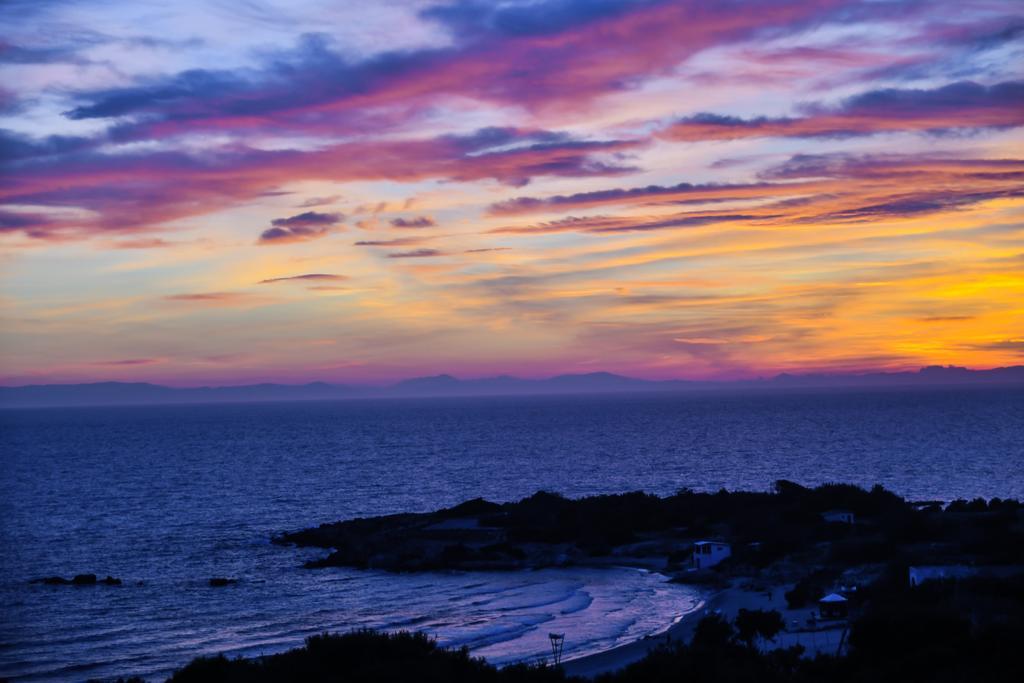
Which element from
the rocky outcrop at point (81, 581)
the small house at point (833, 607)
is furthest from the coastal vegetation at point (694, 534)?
the rocky outcrop at point (81, 581)

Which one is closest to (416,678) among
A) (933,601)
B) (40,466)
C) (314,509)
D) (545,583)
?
(933,601)

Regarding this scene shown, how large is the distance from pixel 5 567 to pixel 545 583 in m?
28.5

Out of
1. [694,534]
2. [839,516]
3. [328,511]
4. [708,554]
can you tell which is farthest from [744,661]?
[328,511]

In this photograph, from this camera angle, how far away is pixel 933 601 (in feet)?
98.8

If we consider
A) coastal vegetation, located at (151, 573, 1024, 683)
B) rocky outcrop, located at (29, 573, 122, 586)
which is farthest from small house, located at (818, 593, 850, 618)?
rocky outcrop, located at (29, 573, 122, 586)

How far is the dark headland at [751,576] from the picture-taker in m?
22.7

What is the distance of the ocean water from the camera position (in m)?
39.7

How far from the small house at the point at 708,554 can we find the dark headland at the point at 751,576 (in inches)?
2.8

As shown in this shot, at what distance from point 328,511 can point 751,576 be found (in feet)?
131

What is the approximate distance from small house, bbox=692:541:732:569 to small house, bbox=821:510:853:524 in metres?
7.91

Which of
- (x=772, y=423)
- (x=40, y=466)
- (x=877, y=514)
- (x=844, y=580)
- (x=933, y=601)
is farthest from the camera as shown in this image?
(x=772, y=423)

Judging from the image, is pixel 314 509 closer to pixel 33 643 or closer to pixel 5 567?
pixel 5 567

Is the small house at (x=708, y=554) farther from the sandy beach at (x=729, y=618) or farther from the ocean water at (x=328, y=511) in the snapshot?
the sandy beach at (x=729, y=618)

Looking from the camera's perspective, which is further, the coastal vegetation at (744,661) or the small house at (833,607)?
the small house at (833,607)
